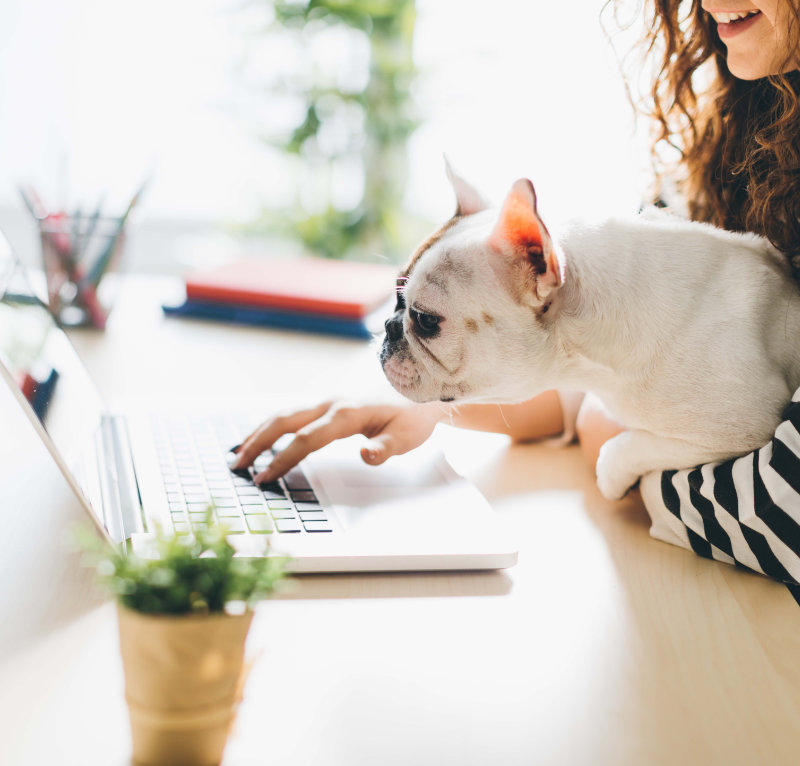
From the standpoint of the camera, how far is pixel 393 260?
2684mm

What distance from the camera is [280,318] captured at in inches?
60.4

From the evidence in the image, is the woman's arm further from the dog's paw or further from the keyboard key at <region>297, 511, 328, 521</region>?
the keyboard key at <region>297, 511, 328, 521</region>

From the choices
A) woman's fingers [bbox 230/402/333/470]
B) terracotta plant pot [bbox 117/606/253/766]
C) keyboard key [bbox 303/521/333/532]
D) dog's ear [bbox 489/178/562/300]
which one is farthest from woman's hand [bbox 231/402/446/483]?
terracotta plant pot [bbox 117/606/253/766]

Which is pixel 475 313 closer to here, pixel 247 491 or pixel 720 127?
pixel 247 491

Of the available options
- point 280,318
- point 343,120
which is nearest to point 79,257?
point 280,318

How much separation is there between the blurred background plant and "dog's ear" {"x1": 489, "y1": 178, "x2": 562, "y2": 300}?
177cm

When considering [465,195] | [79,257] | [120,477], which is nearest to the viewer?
[120,477]

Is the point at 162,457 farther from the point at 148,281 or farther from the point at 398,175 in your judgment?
the point at 398,175

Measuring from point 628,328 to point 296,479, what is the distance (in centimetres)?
38

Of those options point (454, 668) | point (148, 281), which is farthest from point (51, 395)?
point (148, 281)

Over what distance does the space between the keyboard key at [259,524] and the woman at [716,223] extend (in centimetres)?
9

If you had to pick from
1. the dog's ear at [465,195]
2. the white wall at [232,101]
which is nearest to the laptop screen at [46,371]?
the dog's ear at [465,195]

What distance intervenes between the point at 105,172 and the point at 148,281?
131 centimetres

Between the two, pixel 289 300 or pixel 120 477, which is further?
pixel 289 300
